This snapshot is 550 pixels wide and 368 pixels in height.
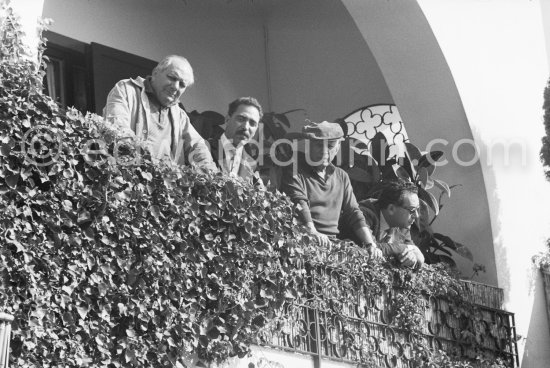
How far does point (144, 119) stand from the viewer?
8750mm

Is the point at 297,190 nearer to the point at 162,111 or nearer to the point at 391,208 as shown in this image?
the point at 391,208

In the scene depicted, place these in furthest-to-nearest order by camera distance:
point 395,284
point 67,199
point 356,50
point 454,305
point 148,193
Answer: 1. point 356,50
2. point 454,305
3. point 395,284
4. point 148,193
5. point 67,199

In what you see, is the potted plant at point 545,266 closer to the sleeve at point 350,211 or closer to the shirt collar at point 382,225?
the shirt collar at point 382,225

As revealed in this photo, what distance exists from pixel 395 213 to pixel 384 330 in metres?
1.32

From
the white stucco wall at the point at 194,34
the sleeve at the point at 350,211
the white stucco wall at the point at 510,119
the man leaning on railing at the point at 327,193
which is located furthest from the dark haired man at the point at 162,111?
the white stucco wall at the point at 510,119

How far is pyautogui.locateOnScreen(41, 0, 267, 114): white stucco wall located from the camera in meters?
11.9

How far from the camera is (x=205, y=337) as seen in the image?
26.4 ft

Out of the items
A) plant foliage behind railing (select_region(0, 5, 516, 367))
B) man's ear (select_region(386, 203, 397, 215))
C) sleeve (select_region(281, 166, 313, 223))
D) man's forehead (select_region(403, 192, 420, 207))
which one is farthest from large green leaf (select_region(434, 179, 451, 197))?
plant foliage behind railing (select_region(0, 5, 516, 367))

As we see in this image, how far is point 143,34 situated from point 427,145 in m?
3.03

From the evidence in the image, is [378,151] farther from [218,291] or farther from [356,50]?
[218,291]

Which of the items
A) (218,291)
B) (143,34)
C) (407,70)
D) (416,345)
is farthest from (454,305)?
(143,34)

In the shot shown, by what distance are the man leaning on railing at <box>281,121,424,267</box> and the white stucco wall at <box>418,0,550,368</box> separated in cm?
210

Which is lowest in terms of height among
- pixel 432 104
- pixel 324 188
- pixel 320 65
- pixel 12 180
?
pixel 12 180

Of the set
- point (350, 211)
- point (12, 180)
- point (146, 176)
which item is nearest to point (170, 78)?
point (146, 176)
